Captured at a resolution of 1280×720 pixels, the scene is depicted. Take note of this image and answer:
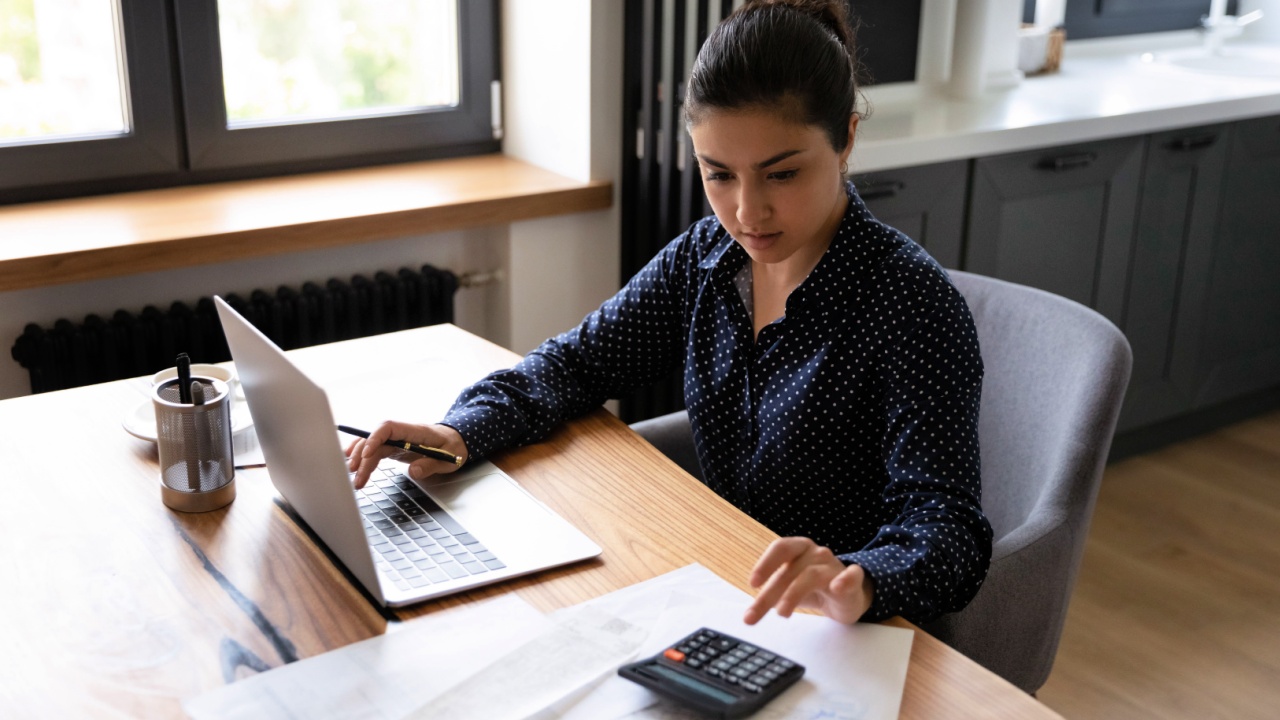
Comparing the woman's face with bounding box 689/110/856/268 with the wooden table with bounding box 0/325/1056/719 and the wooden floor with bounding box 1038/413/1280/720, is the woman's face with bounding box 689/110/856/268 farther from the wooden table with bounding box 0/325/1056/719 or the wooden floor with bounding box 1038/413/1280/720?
the wooden floor with bounding box 1038/413/1280/720

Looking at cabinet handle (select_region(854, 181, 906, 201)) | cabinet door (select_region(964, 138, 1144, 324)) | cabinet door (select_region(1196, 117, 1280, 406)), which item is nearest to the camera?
cabinet handle (select_region(854, 181, 906, 201))

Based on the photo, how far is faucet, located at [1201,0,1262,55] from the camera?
3.56 m

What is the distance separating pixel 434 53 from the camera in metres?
2.62

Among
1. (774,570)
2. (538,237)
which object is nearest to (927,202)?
(538,237)

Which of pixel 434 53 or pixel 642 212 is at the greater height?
pixel 434 53

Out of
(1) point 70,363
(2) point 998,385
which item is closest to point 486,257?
(1) point 70,363

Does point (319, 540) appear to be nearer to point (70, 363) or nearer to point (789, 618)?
point (789, 618)

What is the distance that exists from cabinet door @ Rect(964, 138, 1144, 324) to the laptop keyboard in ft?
5.65

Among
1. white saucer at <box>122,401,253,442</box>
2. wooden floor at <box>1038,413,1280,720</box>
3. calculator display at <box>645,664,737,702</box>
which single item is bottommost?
wooden floor at <box>1038,413,1280,720</box>

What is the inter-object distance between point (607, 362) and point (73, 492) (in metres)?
0.63

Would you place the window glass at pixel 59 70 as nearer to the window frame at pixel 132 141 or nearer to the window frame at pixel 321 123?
the window frame at pixel 132 141

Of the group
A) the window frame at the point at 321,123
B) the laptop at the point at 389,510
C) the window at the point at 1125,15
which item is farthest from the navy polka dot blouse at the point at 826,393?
the window at the point at 1125,15

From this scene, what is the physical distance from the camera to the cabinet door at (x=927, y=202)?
2.47 m

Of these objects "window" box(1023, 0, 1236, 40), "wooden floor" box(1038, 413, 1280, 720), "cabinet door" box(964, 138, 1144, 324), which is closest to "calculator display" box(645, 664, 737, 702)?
"wooden floor" box(1038, 413, 1280, 720)
